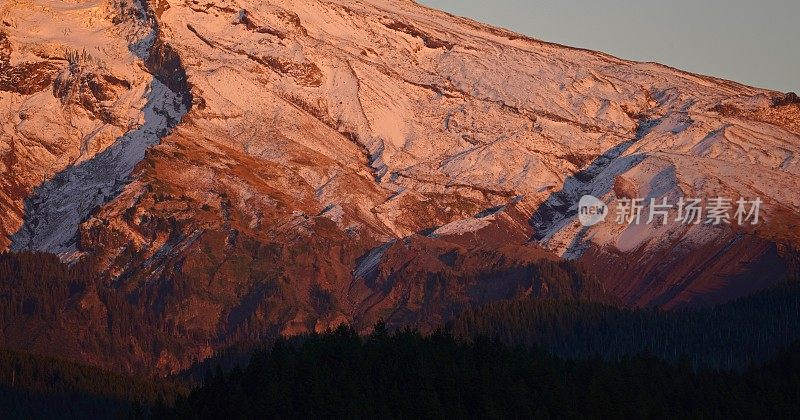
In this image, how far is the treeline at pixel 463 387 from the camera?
6865 inches

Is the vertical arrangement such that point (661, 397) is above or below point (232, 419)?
above

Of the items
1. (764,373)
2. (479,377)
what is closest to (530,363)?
(479,377)

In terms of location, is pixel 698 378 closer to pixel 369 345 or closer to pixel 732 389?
pixel 732 389

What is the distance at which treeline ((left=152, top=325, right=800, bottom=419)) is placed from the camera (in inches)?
6865

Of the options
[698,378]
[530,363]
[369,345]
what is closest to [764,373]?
[698,378]

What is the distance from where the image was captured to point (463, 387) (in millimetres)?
179625

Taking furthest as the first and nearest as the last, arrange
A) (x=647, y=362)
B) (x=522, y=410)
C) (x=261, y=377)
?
(x=647, y=362) → (x=261, y=377) → (x=522, y=410)

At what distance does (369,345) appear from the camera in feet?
646

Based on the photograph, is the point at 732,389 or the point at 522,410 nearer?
the point at 522,410

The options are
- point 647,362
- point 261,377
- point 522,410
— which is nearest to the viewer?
point 522,410

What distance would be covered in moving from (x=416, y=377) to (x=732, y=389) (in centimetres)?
2630

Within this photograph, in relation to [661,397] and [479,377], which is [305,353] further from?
[661,397]

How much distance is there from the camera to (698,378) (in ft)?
629

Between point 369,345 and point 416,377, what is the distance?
14.8m
